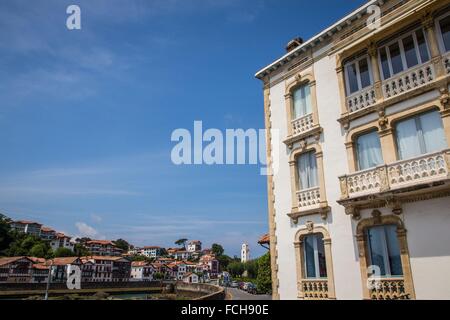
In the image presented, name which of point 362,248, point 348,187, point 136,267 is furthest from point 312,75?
point 136,267

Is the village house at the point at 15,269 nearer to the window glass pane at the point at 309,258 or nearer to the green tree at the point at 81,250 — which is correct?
the green tree at the point at 81,250

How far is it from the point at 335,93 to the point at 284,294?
9367mm

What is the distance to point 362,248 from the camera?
11852mm

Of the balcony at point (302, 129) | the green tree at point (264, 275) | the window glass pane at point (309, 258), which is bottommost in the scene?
the green tree at point (264, 275)

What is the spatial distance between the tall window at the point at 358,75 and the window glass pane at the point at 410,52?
148 cm

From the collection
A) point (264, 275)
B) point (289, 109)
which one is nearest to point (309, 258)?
point (289, 109)

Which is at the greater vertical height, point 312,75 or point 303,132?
point 312,75

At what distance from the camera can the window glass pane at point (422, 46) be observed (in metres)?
11.8

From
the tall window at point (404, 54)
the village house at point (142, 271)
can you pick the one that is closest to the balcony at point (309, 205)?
the tall window at point (404, 54)

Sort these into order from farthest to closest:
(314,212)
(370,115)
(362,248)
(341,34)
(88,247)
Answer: (88,247)
(341,34)
(314,212)
(370,115)
(362,248)

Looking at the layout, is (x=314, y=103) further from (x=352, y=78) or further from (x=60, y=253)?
(x=60, y=253)

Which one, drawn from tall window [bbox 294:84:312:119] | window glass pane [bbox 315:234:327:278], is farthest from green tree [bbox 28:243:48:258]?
window glass pane [bbox 315:234:327:278]

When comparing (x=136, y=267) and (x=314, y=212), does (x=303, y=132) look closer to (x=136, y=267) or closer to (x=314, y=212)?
(x=314, y=212)

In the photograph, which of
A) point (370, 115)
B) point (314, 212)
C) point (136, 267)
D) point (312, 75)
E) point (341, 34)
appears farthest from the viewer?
point (136, 267)
